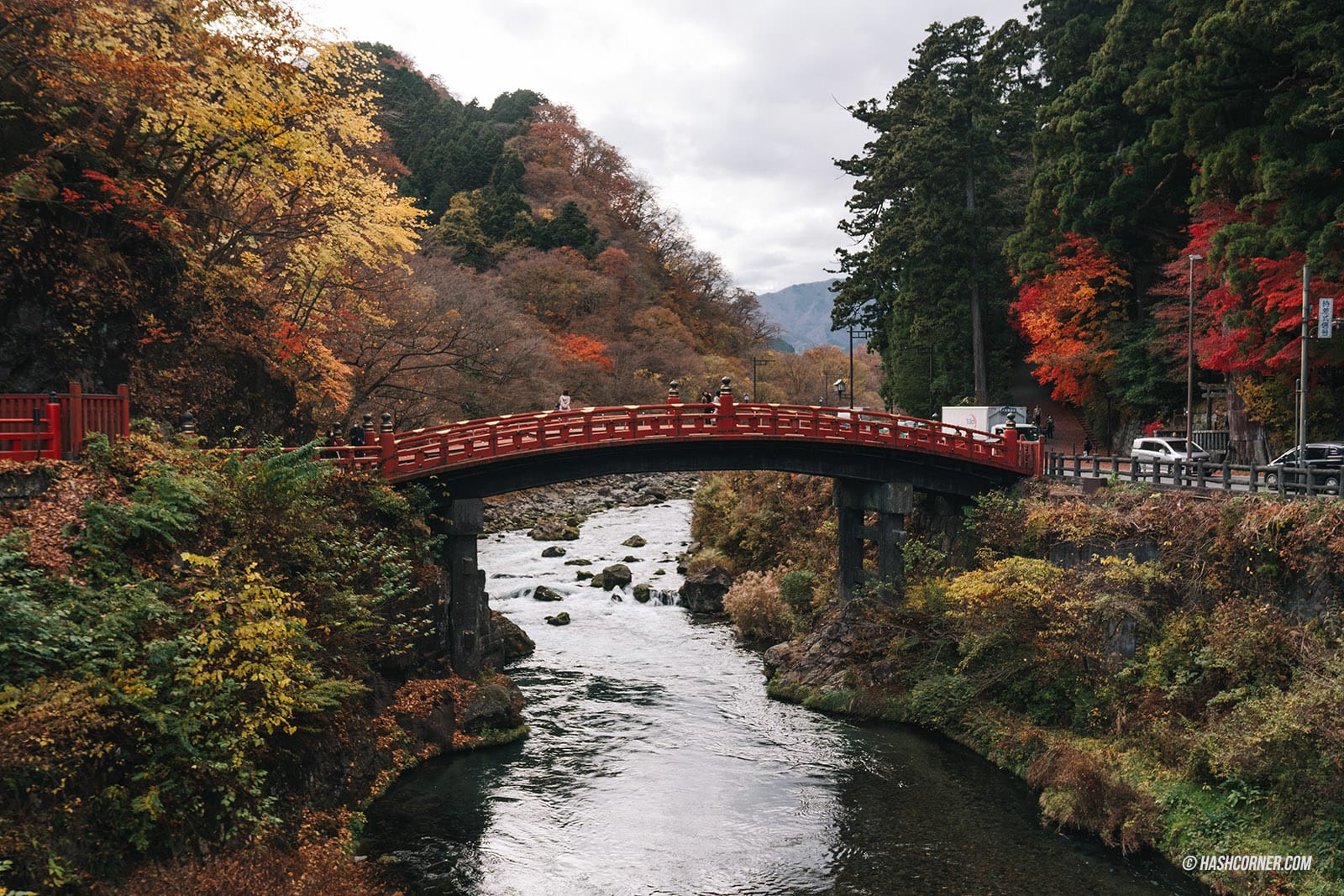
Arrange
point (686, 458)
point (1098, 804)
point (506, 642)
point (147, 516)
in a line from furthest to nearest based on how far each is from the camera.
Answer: point (506, 642) < point (686, 458) < point (1098, 804) < point (147, 516)

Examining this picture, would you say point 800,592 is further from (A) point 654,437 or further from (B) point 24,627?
(B) point 24,627

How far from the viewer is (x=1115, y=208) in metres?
36.0

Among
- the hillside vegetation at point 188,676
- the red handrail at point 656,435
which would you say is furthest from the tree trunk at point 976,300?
the hillside vegetation at point 188,676

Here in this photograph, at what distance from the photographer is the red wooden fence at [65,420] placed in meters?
15.7

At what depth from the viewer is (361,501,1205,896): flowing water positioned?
16.1 metres

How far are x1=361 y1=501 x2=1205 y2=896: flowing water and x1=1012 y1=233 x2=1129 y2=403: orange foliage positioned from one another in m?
21.4

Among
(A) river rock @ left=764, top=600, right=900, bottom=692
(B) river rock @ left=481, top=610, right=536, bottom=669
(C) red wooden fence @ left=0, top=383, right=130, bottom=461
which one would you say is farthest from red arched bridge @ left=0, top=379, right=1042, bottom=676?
(C) red wooden fence @ left=0, top=383, right=130, bottom=461

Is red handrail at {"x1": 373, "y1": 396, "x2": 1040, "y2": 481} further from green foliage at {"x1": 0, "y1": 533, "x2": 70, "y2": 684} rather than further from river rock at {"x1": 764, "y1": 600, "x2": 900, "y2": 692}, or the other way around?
green foliage at {"x1": 0, "y1": 533, "x2": 70, "y2": 684}

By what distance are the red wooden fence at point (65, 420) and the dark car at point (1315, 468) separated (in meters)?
24.2

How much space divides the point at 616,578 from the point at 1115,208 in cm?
2487

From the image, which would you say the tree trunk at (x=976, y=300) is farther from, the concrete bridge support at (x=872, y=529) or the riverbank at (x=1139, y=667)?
the riverbank at (x=1139, y=667)

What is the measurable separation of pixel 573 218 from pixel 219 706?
65.5 meters

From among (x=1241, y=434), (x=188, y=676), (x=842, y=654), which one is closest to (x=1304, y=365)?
(x=1241, y=434)

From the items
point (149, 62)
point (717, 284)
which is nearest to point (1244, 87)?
point (149, 62)
